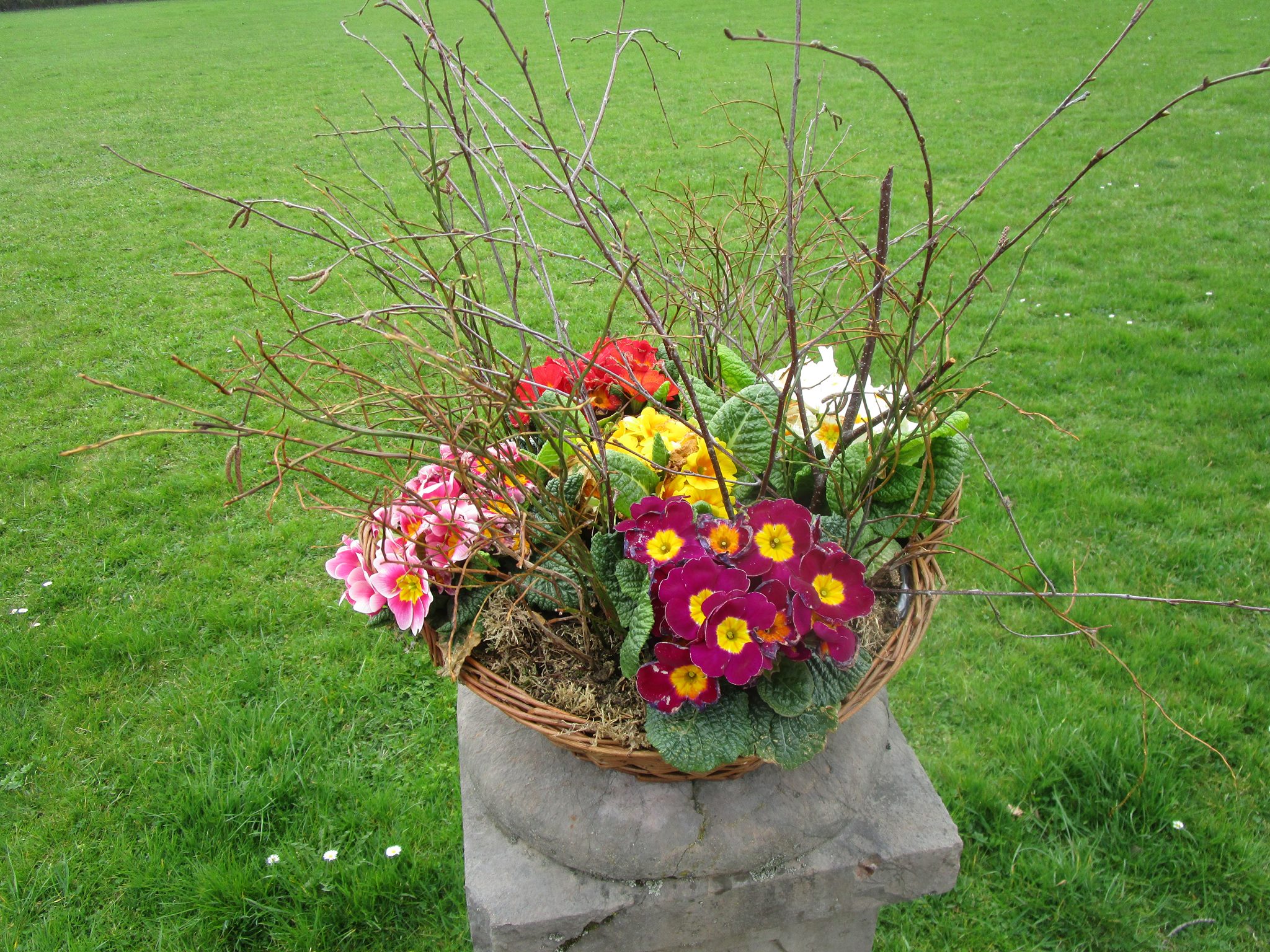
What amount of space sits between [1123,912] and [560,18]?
12.1m

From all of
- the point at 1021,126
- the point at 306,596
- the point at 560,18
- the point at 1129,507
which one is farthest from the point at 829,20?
the point at 306,596

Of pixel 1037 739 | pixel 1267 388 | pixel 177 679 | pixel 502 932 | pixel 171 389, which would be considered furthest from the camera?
pixel 171 389

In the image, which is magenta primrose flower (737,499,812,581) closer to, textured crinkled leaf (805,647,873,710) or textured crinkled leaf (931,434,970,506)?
textured crinkled leaf (805,647,873,710)

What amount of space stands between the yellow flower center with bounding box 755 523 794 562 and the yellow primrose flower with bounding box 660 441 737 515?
0.12 m

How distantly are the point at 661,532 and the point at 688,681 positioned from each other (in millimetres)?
162

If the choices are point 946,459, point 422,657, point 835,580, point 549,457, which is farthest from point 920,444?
point 422,657

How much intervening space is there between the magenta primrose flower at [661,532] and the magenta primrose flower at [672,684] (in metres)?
0.09

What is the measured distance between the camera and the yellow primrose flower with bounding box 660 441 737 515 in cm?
107

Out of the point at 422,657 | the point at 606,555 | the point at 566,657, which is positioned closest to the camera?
the point at 606,555

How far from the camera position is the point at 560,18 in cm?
1138

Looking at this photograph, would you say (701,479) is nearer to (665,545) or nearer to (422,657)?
(665,545)

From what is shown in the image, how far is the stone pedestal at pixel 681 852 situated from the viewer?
3.44 feet

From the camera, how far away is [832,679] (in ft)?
3.17

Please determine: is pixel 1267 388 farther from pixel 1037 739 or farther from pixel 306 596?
pixel 306 596
